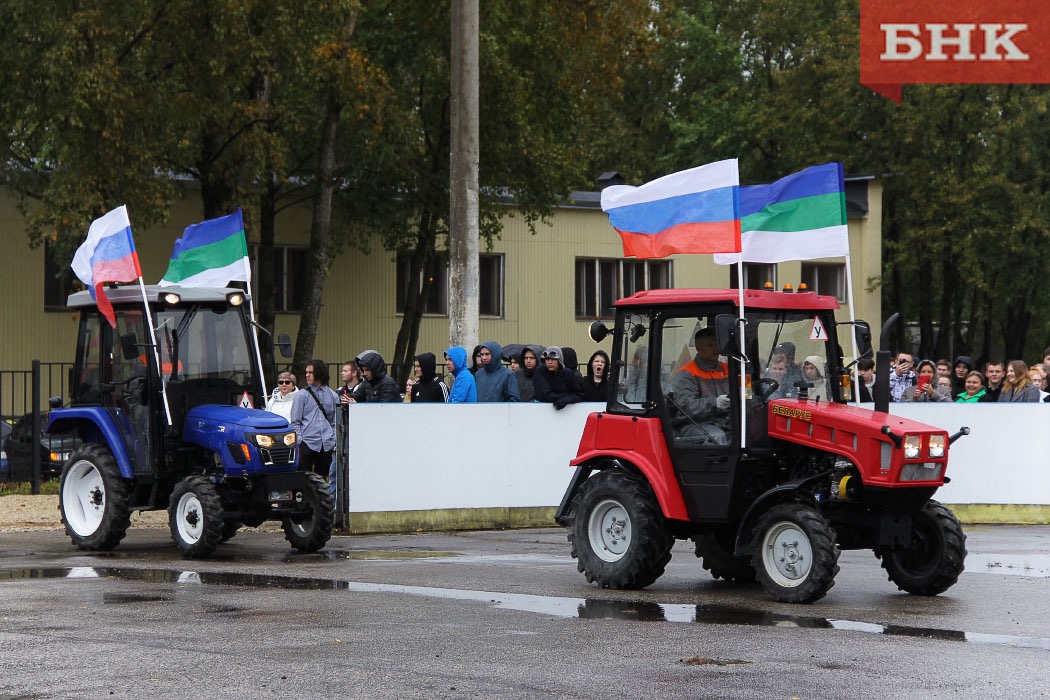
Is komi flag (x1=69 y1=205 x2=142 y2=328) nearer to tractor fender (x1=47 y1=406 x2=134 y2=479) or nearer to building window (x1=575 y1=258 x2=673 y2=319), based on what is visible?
tractor fender (x1=47 y1=406 x2=134 y2=479)

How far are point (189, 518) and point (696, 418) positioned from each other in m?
4.98

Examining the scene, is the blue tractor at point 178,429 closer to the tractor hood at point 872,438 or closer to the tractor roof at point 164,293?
the tractor roof at point 164,293

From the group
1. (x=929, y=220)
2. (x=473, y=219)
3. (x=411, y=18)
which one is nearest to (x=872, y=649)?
(x=473, y=219)

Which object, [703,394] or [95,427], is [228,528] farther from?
[703,394]

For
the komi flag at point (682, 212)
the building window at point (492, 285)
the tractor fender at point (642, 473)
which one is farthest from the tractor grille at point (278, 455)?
the building window at point (492, 285)

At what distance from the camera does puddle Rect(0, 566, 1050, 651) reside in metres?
10.2

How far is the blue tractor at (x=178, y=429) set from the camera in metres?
15.2

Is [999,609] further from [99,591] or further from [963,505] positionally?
[963,505]

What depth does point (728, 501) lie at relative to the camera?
12359 millimetres

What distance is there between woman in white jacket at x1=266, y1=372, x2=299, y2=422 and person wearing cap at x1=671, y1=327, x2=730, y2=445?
7.13 m

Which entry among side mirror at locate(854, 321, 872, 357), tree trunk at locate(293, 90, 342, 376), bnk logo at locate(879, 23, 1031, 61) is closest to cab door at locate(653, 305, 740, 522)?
side mirror at locate(854, 321, 872, 357)

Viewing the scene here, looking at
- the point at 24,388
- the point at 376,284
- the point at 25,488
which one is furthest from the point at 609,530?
the point at 376,284

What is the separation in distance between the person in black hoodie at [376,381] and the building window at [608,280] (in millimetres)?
21579

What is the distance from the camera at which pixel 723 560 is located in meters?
13.3
